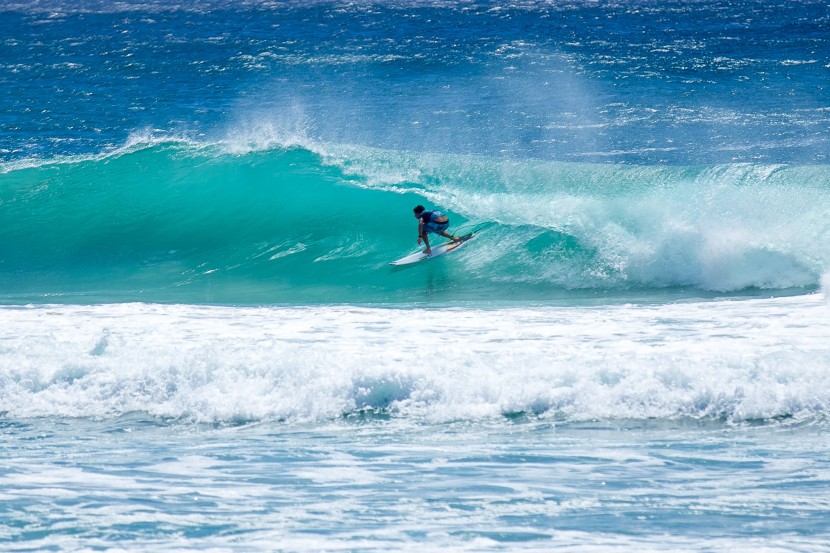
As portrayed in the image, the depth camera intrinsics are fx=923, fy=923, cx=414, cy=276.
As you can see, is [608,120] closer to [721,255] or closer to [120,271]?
[721,255]

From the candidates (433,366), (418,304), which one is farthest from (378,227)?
(433,366)

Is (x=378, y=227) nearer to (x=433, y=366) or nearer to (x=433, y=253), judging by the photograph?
(x=433, y=253)

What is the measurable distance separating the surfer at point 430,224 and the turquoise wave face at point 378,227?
407mm

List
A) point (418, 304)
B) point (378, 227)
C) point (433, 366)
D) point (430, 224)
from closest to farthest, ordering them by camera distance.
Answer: point (433, 366) → point (418, 304) → point (430, 224) → point (378, 227)

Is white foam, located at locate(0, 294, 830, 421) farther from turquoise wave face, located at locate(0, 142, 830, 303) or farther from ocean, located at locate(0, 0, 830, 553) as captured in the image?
turquoise wave face, located at locate(0, 142, 830, 303)

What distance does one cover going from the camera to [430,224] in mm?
13711

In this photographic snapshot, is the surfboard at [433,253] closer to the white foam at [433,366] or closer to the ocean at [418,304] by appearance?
the ocean at [418,304]

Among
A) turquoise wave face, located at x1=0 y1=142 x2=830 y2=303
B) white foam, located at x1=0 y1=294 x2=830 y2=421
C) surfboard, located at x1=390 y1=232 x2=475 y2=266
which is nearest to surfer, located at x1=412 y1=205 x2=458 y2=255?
surfboard, located at x1=390 y1=232 x2=475 y2=266

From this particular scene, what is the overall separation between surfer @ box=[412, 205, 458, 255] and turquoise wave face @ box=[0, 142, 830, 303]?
41cm

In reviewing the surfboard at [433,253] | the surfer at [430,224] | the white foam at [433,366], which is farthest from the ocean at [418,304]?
the surfer at [430,224]

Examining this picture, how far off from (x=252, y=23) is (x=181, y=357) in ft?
90.6

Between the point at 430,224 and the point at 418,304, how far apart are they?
1.89 meters

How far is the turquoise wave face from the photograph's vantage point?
13008mm

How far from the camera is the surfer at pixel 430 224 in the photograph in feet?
44.7
